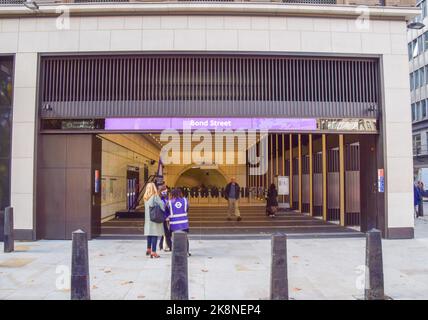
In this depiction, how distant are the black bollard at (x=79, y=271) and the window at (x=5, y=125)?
6.39 meters

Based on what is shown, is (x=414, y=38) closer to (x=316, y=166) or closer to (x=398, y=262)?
(x=316, y=166)

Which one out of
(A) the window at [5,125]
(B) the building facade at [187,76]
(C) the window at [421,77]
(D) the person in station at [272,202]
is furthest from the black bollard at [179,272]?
(C) the window at [421,77]

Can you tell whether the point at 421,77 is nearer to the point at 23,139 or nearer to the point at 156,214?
the point at 156,214

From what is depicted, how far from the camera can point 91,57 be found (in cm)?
1109

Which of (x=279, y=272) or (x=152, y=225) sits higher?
(x=152, y=225)

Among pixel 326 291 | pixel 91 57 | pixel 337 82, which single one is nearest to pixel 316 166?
pixel 337 82

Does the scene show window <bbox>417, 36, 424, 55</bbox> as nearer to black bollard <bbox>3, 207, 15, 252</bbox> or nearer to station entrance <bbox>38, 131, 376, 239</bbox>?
station entrance <bbox>38, 131, 376, 239</bbox>

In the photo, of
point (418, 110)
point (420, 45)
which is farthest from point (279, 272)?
point (418, 110)

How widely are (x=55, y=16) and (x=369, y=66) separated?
8829mm

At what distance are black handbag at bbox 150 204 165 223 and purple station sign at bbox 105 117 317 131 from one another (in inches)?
113

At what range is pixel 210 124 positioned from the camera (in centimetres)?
1092

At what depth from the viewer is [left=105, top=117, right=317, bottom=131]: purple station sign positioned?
10.8m

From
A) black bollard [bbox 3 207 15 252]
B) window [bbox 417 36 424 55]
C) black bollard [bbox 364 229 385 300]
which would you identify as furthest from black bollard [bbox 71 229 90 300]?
window [bbox 417 36 424 55]

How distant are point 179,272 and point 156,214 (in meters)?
3.38
